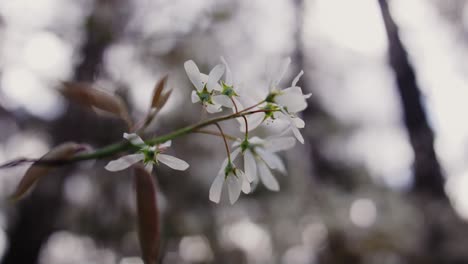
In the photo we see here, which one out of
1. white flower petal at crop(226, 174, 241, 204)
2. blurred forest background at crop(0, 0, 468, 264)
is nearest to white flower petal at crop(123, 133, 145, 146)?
white flower petal at crop(226, 174, 241, 204)

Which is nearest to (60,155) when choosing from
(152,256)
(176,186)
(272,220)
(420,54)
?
(152,256)

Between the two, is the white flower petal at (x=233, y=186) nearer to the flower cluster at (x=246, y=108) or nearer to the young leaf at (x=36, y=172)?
the flower cluster at (x=246, y=108)

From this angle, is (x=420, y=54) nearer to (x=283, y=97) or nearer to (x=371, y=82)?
(x=371, y=82)

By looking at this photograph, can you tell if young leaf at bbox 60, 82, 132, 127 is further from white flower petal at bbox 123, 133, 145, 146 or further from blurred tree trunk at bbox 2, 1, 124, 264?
blurred tree trunk at bbox 2, 1, 124, 264

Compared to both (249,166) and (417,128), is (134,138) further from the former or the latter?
(417,128)

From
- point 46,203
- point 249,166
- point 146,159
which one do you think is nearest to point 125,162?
point 146,159

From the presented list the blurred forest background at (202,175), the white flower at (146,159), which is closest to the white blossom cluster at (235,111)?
the white flower at (146,159)
